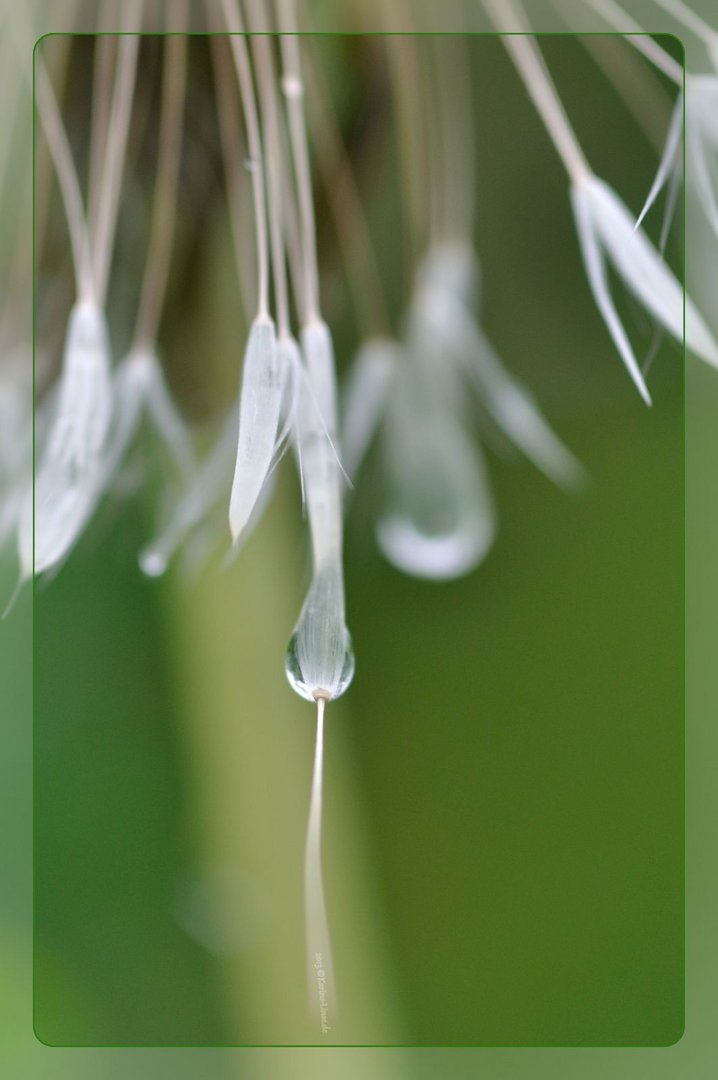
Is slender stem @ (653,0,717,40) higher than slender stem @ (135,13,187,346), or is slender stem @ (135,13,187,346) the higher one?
slender stem @ (653,0,717,40)

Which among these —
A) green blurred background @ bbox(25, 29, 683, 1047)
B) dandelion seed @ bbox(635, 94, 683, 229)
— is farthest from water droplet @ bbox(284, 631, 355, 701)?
dandelion seed @ bbox(635, 94, 683, 229)

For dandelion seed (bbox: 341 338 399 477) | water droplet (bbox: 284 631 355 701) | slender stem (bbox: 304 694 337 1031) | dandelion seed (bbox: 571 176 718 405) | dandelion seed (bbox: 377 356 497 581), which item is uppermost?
dandelion seed (bbox: 571 176 718 405)

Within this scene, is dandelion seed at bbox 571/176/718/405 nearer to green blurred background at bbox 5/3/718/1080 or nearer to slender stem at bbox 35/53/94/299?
green blurred background at bbox 5/3/718/1080

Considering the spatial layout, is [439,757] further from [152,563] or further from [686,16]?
[686,16]

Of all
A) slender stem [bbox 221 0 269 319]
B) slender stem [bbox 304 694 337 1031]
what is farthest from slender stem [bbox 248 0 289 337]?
slender stem [bbox 304 694 337 1031]

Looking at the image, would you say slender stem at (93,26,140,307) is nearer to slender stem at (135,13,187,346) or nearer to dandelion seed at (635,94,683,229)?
slender stem at (135,13,187,346)

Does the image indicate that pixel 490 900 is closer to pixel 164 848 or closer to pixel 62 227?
pixel 164 848

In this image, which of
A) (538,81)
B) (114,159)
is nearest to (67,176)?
(114,159)

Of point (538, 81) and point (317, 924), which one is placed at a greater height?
point (538, 81)
